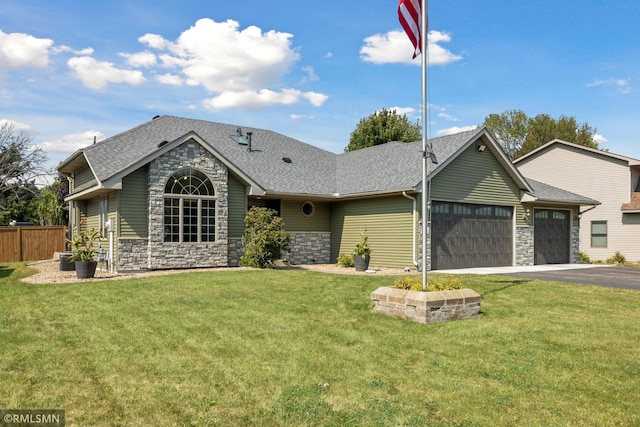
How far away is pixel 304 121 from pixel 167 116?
27.6ft

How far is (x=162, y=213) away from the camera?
53.1 ft

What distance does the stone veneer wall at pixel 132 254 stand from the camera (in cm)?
1578

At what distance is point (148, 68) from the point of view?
18.0m

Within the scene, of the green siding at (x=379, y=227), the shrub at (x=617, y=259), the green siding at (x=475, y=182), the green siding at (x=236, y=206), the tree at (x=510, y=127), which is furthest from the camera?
the tree at (x=510, y=127)

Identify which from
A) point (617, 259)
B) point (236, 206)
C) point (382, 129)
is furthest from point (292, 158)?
point (382, 129)

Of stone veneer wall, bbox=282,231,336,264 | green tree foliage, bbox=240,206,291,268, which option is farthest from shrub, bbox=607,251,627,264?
green tree foliage, bbox=240,206,291,268

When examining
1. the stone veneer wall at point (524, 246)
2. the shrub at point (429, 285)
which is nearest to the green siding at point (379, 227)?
the stone veneer wall at point (524, 246)

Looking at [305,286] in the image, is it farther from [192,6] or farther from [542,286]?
[192,6]

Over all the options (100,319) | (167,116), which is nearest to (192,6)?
(167,116)

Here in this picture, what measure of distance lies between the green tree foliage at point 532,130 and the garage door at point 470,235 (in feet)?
95.6

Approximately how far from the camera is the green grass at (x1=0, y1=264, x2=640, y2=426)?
4770mm

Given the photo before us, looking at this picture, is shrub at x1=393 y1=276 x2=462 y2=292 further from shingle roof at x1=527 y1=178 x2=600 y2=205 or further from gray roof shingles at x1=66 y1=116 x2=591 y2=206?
shingle roof at x1=527 y1=178 x2=600 y2=205

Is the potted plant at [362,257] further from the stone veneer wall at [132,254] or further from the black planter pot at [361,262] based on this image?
the stone veneer wall at [132,254]

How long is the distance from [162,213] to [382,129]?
2659 centimetres
